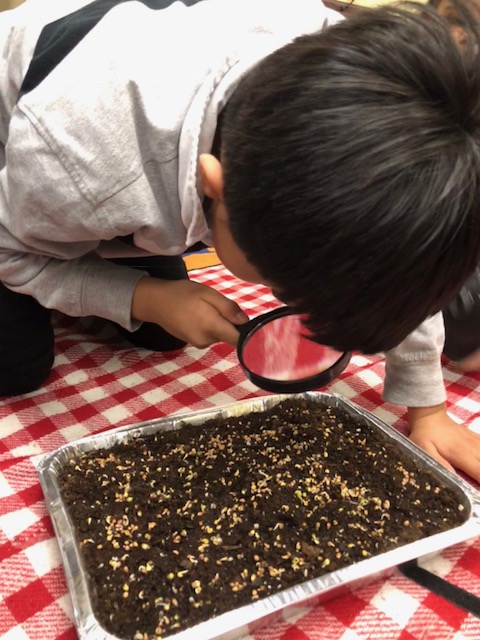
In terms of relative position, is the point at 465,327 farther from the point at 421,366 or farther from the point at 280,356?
the point at 280,356

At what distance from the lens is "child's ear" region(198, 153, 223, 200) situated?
2.00 feet

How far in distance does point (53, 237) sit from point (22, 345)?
290 mm

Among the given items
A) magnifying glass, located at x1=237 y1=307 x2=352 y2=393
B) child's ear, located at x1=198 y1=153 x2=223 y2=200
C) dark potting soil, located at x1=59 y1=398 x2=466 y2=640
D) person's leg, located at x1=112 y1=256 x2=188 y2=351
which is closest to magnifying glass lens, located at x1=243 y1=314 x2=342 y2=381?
magnifying glass, located at x1=237 y1=307 x2=352 y2=393

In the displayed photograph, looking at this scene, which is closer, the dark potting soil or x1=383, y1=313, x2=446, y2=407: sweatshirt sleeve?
the dark potting soil

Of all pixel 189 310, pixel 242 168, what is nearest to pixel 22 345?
pixel 189 310

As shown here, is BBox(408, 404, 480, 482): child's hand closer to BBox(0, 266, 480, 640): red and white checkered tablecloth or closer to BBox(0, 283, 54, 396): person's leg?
BBox(0, 266, 480, 640): red and white checkered tablecloth

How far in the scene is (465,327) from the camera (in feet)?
3.57

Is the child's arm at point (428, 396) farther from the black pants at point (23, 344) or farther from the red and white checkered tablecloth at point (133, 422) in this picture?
the black pants at point (23, 344)

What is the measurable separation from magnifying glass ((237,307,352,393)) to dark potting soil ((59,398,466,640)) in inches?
4.0

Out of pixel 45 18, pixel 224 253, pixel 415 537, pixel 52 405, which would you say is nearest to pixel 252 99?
pixel 224 253

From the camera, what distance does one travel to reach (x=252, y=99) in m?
0.57

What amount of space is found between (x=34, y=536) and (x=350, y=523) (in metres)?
0.40

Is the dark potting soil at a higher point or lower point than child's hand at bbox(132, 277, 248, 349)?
lower

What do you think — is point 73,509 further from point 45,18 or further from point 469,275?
point 45,18
